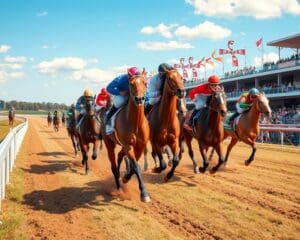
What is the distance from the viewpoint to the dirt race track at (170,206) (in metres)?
5.46

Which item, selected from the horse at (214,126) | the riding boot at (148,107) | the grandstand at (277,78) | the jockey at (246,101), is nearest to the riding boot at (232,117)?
the jockey at (246,101)

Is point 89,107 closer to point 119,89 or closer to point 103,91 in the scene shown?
point 103,91

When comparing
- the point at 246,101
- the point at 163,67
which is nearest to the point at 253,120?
the point at 246,101

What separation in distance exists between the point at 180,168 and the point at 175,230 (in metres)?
5.80

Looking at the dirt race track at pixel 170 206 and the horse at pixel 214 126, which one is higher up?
the horse at pixel 214 126

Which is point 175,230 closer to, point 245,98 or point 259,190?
point 259,190

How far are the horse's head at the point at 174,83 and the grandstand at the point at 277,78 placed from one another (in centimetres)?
2619

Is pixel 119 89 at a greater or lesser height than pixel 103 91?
lesser

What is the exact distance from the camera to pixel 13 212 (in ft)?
21.5

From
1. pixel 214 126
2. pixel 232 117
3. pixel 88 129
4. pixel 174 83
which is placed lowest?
pixel 88 129

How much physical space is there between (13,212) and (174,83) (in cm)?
375

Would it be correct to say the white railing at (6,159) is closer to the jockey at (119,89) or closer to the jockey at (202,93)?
the jockey at (119,89)

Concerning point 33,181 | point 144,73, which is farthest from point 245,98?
point 33,181

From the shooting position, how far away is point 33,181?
9.56m
